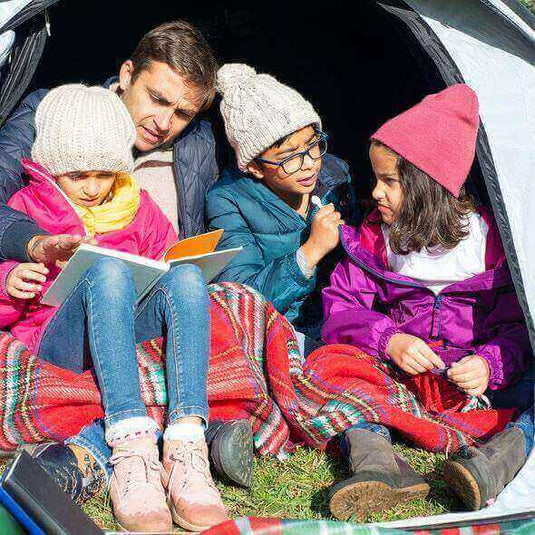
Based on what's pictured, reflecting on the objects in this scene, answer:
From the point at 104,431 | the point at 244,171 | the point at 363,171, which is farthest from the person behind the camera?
the point at 363,171

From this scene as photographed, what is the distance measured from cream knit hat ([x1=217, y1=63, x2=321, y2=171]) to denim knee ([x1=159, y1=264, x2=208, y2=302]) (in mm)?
700

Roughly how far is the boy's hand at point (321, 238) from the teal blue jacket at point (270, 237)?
6 centimetres

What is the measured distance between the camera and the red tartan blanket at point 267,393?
241 centimetres

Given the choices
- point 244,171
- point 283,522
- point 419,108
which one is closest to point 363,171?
point 244,171

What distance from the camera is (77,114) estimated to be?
→ 268 centimetres

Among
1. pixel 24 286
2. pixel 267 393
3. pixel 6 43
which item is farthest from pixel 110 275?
pixel 6 43

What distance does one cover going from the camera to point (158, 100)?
3.00 meters

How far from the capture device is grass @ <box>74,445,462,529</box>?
89.3 inches

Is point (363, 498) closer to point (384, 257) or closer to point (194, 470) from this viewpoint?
point (194, 470)

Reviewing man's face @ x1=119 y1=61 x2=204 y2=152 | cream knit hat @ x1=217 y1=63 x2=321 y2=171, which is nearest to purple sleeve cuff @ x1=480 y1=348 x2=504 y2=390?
cream knit hat @ x1=217 y1=63 x2=321 y2=171

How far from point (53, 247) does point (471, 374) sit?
1.22 metres

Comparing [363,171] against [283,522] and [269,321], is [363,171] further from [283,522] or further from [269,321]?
[283,522]

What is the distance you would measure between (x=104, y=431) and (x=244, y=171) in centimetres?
113

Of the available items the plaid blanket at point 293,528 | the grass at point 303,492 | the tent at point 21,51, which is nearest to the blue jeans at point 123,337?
the grass at point 303,492
